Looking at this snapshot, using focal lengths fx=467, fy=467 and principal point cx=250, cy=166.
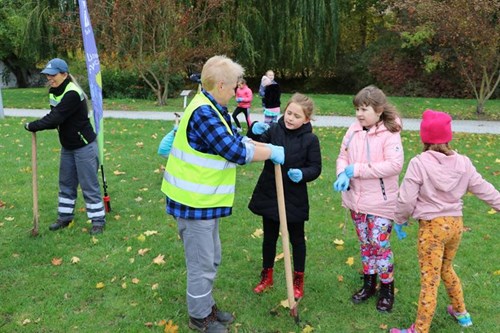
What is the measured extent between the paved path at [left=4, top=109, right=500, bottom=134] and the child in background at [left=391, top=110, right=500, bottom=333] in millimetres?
10042

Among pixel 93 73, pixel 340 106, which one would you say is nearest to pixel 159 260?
pixel 93 73

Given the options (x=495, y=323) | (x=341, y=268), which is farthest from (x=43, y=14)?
(x=495, y=323)

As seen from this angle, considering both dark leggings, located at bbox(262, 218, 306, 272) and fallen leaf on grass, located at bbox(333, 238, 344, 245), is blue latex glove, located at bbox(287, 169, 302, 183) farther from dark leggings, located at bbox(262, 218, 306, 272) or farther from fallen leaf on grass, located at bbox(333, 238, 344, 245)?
fallen leaf on grass, located at bbox(333, 238, 344, 245)

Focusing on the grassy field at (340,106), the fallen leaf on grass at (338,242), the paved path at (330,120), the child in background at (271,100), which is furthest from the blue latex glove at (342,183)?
the grassy field at (340,106)

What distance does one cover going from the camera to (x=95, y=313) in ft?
12.8

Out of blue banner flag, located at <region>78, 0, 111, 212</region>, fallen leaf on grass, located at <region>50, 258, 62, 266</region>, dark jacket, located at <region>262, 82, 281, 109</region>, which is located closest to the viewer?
fallen leaf on grass, located at <region>50, 258, 62, 266</region>

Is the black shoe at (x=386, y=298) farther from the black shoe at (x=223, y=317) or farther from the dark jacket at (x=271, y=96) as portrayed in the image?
the dark jacket at (x=271, y=96)

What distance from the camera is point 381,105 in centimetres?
366

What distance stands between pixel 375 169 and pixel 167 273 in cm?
225

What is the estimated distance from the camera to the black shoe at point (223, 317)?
3.74 metres

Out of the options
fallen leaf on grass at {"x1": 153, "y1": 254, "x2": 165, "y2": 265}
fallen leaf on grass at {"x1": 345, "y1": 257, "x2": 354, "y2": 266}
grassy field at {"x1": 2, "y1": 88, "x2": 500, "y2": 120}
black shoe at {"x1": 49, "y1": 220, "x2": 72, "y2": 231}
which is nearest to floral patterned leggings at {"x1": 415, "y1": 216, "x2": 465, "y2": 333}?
fallen leaf on grass at {"x1": 345, "y1": 257, "x2": 354, "y2": 266}

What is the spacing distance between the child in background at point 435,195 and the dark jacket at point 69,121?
3.58m

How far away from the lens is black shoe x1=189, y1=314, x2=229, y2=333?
11.7 ft

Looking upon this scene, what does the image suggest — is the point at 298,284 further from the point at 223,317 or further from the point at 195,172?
the point at 195,172
